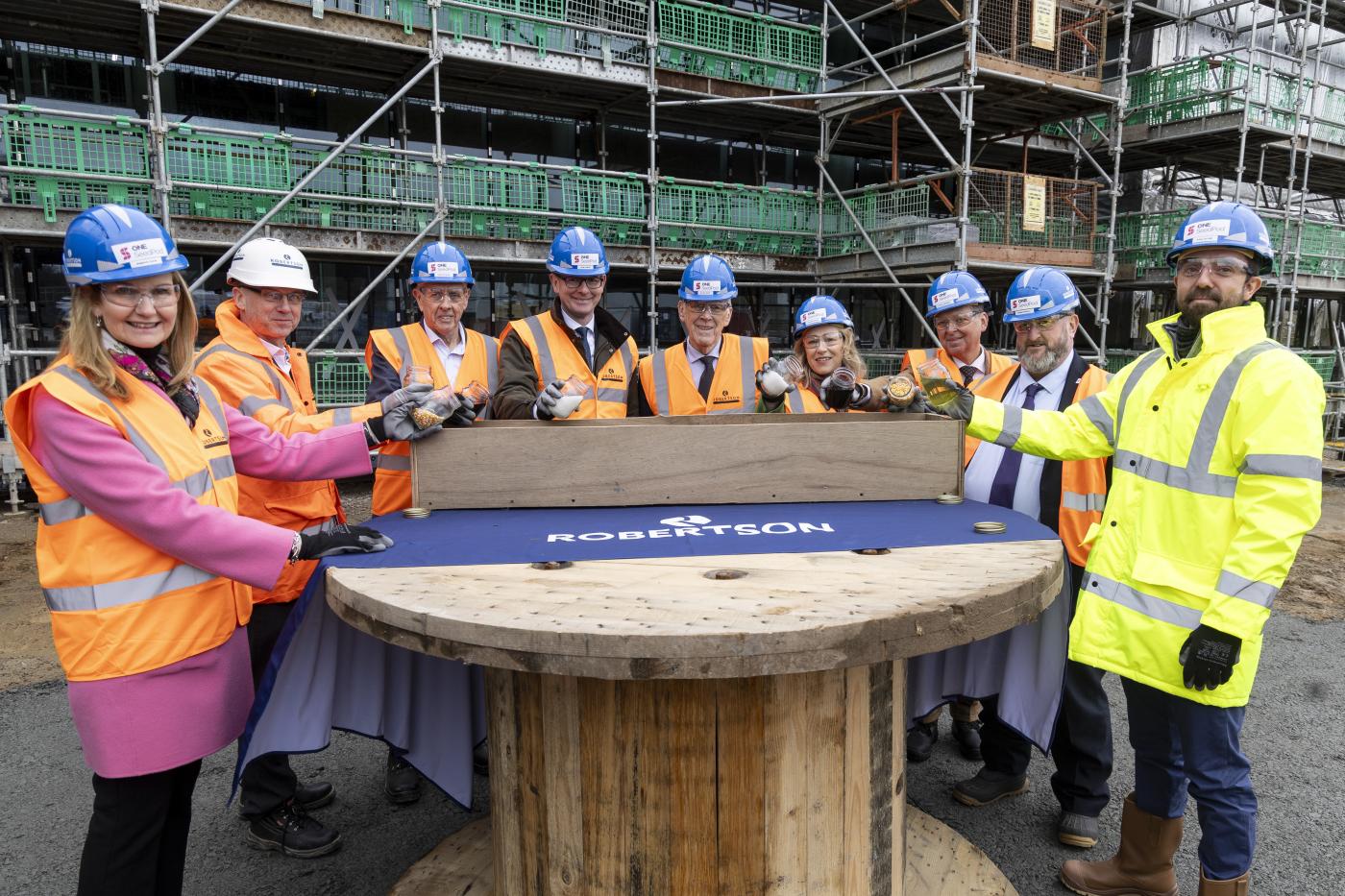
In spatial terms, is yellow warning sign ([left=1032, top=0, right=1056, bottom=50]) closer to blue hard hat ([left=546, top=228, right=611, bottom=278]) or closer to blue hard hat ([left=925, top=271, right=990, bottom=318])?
blue hard hat ([left=925, top=271, right=990, bottom=318])

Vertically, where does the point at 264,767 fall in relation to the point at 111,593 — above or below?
below

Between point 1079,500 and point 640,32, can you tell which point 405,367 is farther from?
point 640,32

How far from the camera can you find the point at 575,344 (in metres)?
4.21

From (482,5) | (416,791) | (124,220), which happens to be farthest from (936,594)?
(482,5)

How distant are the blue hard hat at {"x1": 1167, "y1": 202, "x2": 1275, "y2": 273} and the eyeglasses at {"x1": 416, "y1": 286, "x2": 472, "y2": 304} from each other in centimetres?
326

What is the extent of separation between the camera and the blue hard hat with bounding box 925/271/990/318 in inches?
179

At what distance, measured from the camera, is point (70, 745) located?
404 cm

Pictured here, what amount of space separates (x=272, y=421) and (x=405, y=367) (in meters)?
1.09

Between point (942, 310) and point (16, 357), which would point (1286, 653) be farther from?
point (16, 357)

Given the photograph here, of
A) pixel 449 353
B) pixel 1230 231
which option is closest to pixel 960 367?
pixel 1230 231

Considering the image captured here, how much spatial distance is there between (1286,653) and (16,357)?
11643mm

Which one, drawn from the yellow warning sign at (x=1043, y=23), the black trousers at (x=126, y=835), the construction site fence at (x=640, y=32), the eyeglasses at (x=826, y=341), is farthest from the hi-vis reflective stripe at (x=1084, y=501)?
the yellow warning sign at (x=1043, y=23)

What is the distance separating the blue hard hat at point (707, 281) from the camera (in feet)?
14.3

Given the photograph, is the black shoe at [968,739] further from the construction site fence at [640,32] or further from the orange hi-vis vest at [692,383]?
the construction site fence at [640,32]
